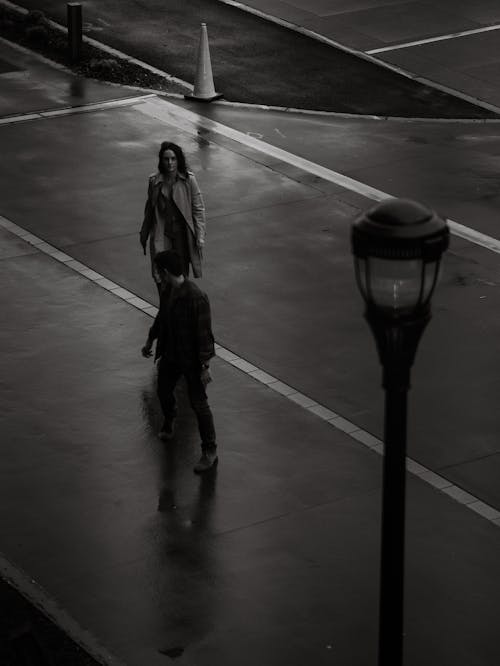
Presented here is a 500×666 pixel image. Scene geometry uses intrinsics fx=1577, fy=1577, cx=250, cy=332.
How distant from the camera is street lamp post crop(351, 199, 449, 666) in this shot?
7.54 meters

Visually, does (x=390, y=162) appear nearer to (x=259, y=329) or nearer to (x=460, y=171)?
(x=460, y=171)

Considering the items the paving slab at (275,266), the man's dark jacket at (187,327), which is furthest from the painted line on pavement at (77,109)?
the man's dark jacket at (187,327)

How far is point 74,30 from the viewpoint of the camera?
23578mm

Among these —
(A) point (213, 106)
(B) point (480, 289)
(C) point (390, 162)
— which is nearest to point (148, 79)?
(A) point (213, 106)

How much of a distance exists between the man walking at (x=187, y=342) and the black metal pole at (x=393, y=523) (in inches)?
149

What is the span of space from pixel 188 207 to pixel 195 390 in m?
2.32

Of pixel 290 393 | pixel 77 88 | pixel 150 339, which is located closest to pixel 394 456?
pixel 290 393

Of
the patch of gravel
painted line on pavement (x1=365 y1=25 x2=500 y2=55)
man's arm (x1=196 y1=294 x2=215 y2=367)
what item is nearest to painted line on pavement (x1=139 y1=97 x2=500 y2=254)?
the patch of gravel

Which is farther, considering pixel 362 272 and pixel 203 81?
pixel 203 81

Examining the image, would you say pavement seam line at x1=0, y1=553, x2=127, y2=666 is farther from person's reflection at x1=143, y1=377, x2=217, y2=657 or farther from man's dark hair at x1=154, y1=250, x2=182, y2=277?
man's dark hair at x1=154, y1=250, x2=182, y2=277

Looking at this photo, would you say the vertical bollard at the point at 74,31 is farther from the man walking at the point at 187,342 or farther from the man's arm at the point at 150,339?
the man walking at the point at 187,342

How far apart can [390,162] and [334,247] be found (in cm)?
321

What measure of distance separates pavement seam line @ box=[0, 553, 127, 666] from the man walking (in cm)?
189

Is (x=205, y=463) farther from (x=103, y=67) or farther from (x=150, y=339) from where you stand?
(x=103, y=67)
